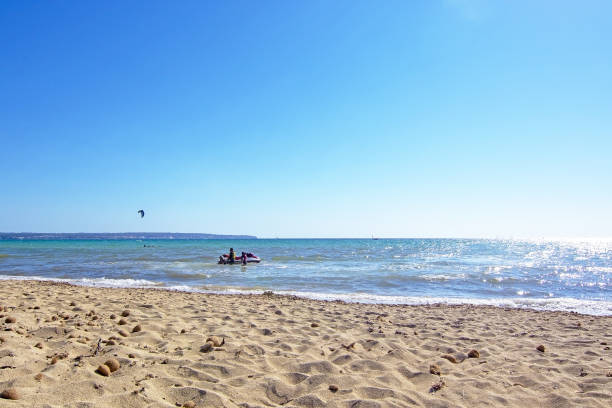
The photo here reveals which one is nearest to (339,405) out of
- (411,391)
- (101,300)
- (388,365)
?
(411,391)

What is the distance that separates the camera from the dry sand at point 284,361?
11.2ft

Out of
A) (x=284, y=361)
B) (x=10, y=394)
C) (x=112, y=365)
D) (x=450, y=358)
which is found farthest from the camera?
(x=450, y=358)

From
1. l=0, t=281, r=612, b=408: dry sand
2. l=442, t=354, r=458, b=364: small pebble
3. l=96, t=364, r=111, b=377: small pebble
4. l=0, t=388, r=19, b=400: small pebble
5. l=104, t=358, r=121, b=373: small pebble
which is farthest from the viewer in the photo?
l=442, t=354, r=458, b=364: small pebble

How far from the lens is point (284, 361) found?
4.44 m

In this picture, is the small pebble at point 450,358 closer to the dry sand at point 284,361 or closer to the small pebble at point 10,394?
the dry sand at point 284,361

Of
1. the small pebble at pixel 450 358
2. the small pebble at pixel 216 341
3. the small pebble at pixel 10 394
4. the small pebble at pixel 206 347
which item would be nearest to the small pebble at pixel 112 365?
the small pebble at pixel 10 394

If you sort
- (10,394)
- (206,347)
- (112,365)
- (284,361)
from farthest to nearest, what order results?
1. (206,347)
2. (284,361)
3. (112,365)
4. (10,394)

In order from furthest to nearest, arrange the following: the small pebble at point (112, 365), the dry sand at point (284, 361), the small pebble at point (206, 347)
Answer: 1. the small pebble at point (206, 347)
2. the small pebble at point (112, 365)
3. the dry sand at point (284, 361)

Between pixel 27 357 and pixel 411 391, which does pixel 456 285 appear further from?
pixel 27 357

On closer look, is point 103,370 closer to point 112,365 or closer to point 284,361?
point 112,365

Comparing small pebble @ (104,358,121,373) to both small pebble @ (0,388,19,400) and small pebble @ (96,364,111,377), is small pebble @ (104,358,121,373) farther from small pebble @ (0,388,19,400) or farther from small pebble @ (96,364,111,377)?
small pebble @ (0,388,19,400)

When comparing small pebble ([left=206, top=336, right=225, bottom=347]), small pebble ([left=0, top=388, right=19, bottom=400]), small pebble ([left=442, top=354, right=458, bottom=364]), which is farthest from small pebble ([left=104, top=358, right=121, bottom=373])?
small pebble ([left=442, top=354, right=458, bottom=364])

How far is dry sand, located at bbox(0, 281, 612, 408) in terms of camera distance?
3.40 m

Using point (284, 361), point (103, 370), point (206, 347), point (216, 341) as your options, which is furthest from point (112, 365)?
point (284, 361)
